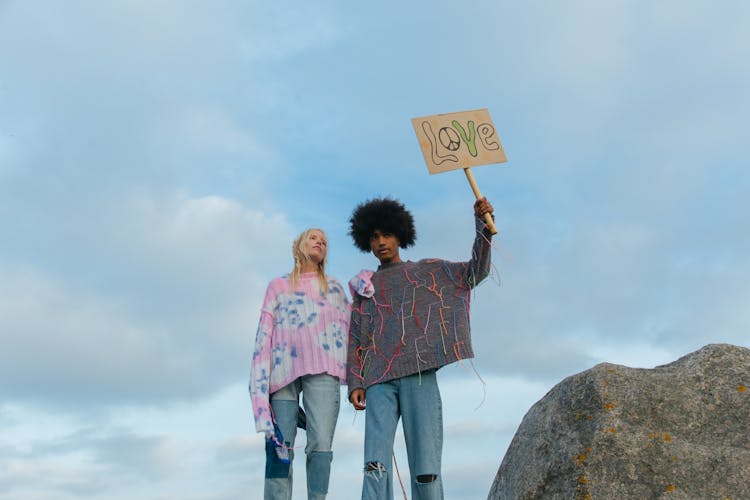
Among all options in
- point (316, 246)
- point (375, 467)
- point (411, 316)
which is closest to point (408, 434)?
point (375, 467)

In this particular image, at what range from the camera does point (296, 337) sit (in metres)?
6.64

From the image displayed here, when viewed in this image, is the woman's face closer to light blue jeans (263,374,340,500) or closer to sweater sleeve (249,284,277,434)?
sweater sleeve (249,284,277,434)

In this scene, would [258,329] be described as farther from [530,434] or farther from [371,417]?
[530,434]

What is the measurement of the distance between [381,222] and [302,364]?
4.84 feet

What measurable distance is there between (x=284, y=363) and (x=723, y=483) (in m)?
3.11

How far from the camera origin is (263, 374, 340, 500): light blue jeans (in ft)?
20.6

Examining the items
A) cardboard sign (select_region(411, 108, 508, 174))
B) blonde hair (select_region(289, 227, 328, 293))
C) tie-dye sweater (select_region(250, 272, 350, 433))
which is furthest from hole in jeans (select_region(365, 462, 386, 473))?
cardboard sign (select_region(411, 108, 508, 174))

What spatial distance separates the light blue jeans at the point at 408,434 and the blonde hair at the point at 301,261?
1002 mm

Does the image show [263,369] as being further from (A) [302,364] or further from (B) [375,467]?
(B) [375,467]

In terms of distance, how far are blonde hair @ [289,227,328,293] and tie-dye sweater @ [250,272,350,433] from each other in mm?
36

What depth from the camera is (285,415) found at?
6.46 m

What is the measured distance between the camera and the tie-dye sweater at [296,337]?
6.46 meters

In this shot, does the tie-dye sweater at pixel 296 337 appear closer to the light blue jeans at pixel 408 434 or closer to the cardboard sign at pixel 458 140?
the light blue jeans at pixel 408 434

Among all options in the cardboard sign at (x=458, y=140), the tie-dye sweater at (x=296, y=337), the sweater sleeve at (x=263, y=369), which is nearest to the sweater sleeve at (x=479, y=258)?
the cardboard sign at (x=458, y=140)
